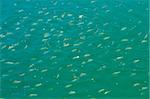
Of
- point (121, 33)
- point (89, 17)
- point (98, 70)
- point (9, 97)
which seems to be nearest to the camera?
point (9, 97)

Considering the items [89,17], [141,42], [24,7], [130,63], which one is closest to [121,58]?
[130,63]

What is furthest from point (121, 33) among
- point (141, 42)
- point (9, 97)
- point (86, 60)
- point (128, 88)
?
point (9, 97)

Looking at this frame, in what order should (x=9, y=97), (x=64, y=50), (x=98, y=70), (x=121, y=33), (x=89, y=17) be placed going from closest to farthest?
(x=9, y=97)
(x=98, y=70)
(x=64, y=50)
(x=121, y=33)
(x=89, y=17)

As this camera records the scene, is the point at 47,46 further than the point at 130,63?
Yes

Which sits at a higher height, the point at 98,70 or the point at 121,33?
the point at 121,33

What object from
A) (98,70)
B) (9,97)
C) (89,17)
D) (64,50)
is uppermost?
(89,17)

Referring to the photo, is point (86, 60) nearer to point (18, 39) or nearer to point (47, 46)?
point (47, 46)
